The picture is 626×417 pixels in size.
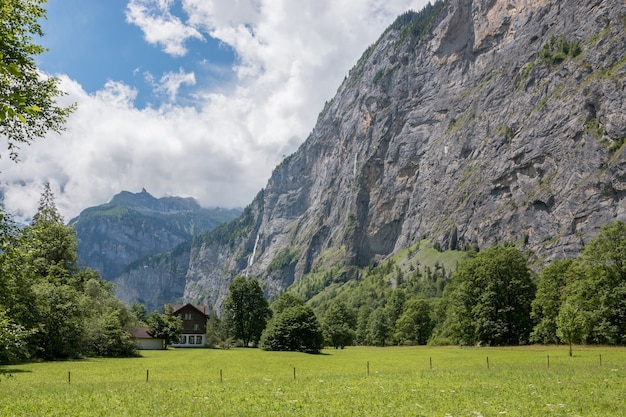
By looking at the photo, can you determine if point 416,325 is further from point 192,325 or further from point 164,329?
point 164,329

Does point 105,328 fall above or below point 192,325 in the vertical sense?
above

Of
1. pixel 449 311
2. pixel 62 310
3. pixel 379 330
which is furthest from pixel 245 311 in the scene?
pixel 62 310

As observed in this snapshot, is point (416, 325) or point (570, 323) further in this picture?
point (416, 325)

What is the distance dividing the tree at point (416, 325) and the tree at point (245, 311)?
41.0 m

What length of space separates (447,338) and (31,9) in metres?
102

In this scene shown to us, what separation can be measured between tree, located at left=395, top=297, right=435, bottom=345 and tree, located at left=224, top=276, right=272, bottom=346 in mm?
41040

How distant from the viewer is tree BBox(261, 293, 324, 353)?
80250 millimetres

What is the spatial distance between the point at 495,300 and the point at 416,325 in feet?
143

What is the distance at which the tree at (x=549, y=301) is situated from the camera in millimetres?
74125

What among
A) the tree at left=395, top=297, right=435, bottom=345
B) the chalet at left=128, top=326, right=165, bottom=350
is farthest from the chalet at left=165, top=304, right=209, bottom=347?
the tree at left=395, top=297, right=435, bottom=345

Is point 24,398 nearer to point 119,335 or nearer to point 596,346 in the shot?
point 119,335

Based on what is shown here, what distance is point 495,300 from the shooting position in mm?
82500

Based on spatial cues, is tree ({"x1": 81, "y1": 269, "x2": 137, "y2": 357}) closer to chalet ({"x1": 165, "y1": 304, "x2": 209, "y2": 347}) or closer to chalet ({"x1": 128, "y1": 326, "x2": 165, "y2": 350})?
chalet ({"x1": 128, "y1": 326, "x2": 165, "y2": 350})

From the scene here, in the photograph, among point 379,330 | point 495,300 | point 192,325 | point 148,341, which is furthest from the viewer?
point 379,330
